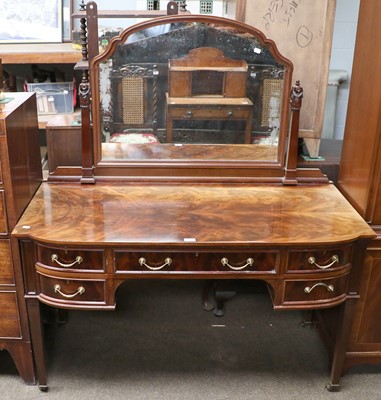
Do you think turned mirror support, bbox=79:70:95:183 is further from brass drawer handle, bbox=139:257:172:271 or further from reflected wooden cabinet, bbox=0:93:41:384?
brass drawer handle, bbox=139:257:172:271

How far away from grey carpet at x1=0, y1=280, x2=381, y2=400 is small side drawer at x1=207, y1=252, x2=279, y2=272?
57 centimetres

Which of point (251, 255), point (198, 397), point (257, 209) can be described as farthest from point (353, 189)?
point (198, 397)

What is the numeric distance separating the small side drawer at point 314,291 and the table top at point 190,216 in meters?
0.17

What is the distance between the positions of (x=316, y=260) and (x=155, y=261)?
544 mm

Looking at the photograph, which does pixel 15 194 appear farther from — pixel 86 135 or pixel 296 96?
pixel 296 96

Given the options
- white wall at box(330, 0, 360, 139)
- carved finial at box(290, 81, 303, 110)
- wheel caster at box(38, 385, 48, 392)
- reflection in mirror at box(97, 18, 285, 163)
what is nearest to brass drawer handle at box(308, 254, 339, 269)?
reflection in mirror at box(97, 18, 285, 163)

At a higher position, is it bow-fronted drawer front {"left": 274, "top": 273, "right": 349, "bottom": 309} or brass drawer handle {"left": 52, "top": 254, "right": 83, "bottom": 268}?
brass drawer handle {"left": 52, "top": 254, "right": 83, "bottom": 268}

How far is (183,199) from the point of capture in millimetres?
1951

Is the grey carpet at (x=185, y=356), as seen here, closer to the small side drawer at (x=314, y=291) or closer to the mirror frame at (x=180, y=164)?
the small side drawer at (x=314, y=291)

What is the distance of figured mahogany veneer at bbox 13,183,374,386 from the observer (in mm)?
1690

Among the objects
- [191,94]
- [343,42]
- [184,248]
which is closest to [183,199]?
[184,248]

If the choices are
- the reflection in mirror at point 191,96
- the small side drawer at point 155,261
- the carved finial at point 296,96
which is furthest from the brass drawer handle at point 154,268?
the carved finial at point 296,96

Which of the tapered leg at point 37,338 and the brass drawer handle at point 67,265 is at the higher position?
the brass drawer handle at point 67,265

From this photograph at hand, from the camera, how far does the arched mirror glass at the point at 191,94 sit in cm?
193
